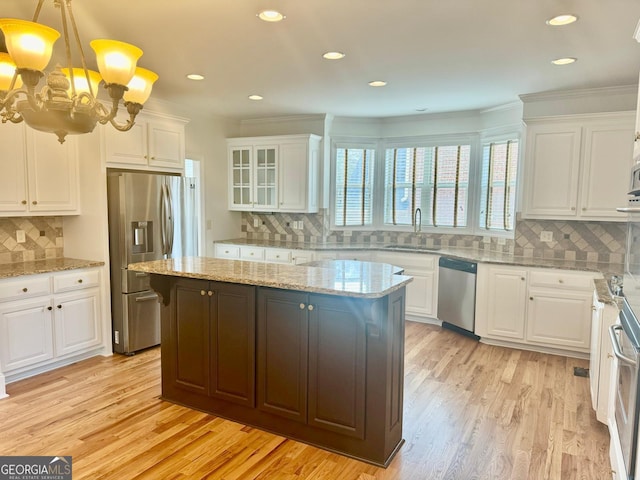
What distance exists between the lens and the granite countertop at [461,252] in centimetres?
420

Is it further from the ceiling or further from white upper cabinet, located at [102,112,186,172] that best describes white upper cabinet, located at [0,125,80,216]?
the ceiling

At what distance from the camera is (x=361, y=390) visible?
8.20 feet

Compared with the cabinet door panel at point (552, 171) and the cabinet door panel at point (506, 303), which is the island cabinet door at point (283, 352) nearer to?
the cabinet door panel at point (506, 303)

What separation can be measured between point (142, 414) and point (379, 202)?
4045mm

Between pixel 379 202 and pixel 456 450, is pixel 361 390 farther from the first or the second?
pixel 379 202

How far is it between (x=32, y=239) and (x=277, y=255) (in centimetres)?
263

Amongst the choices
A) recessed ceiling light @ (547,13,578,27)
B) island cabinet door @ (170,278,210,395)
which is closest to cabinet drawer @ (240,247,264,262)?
island cabinet door @ (170,278,210,395)

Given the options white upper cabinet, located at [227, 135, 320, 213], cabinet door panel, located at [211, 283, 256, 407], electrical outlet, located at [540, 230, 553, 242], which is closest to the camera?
cabinet door panel, located at [211, 283, 256, 407]

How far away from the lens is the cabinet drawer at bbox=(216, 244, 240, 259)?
586 cm

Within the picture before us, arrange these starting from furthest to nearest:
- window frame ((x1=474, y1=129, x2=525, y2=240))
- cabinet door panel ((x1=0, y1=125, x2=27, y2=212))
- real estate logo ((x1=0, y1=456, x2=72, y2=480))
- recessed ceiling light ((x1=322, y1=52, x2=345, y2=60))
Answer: window frame ((x1=474, y1=129, x2=525, y2=240)) < cabinet door panel ((x1=0, y1=125, x2=27, y2=212)) < recessed ceiling light ((x1=322, y1=52, x2=345, y2=60)) < real estate logo ((x1=0, y1=456, x2=72, y2=480))

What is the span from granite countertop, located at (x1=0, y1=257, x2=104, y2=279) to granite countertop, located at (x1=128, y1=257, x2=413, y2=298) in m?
1.08

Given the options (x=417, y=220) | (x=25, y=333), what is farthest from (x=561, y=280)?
(x=25, y=333)

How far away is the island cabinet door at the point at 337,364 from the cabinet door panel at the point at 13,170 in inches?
106

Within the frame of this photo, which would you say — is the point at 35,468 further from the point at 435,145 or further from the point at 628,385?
the point at 435,145
